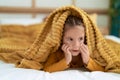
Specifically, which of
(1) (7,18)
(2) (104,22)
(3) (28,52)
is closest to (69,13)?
(3) (28,52)

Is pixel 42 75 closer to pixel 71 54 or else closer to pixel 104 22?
pixel 71 54

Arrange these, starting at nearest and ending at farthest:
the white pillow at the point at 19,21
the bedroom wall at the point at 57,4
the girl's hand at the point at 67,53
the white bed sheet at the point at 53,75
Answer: the white bed sheet at the point at 53,75 → the girl's hand at the point at 67,53 → the white pillow at the point at 19,21 → the bedroom wall at the point at 57,4

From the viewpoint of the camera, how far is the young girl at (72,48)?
124 centimetres

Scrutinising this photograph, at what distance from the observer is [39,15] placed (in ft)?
10.1

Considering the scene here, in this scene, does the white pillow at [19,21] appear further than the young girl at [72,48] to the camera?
Yes

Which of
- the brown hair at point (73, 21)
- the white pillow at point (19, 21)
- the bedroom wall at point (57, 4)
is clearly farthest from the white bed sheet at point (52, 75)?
the bedroom wall at point (57, 4)

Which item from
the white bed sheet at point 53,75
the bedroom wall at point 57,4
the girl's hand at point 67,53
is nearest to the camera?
the white bed sheet at point 53,75

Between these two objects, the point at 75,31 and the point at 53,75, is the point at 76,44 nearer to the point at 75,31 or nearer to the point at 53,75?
the point at 75,31

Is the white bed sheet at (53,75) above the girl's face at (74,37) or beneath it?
beneath

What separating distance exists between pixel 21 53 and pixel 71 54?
1.14 feet

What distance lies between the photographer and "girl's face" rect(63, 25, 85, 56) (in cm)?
123

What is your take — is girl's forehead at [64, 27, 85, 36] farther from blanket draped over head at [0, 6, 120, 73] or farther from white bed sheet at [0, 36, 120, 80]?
white bed sheet at [0, 36, 120, 80]

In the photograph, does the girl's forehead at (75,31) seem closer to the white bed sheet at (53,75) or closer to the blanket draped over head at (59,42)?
the blanket draped over head at (59,42)

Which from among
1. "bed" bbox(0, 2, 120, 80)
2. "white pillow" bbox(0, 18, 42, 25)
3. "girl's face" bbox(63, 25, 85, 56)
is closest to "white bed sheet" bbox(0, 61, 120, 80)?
"bed" bbox(0, 2, 120, 80)
